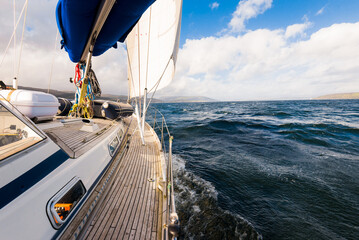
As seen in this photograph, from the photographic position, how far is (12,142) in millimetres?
1956

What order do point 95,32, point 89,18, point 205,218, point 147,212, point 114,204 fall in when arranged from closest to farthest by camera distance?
1. point 147,212
2. point 114,204
3. point 89,18
4. point 95,32
5. point 205,218

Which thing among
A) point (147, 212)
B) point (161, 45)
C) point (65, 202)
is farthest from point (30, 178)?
point (161, 45)

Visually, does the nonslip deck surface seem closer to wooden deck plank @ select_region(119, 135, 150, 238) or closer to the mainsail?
wooden deck plank @ select_region(119, 135, 150, 238)

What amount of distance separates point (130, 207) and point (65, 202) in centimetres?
110

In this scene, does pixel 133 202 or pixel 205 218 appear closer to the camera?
pixel 133 202

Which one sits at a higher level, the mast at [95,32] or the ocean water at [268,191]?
the mast at [95,32]

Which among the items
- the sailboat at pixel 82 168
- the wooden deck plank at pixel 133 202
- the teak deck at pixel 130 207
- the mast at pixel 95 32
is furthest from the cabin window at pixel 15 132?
the mast at pixel 95 32

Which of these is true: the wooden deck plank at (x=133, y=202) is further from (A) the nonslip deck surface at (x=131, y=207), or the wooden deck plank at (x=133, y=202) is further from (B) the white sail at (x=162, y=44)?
(B) the white sail at (x=162, y=44)

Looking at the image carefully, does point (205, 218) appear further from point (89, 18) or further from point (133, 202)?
point (89, 18)

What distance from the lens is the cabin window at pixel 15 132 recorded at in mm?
1937

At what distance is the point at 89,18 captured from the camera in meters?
3.19

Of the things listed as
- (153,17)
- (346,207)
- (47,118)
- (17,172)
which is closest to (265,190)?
(346,207)

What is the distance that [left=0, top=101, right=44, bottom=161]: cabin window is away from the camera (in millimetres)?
1937

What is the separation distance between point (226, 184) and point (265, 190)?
1.39m
